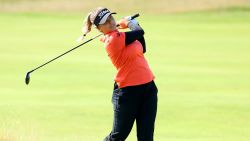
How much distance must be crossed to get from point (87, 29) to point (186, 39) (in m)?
19.2

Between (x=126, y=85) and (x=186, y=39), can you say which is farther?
(x=186, y=39)

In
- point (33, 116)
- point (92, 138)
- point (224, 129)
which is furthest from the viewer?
point (33, 116)

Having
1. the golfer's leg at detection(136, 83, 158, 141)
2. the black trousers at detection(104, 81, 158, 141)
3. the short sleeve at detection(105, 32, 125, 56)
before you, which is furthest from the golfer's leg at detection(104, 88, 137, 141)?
the short sleeve at detection(105, 32, 125, 56)

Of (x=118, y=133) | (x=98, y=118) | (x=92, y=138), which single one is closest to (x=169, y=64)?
(x=98, y=118)

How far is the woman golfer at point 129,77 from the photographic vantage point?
8172 mm

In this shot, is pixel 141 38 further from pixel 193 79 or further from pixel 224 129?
pixel 193 79

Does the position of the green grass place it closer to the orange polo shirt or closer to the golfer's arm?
the orange polo shirt

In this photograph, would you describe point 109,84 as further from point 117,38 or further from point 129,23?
point 117,38

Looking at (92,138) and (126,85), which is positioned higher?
(126,85)

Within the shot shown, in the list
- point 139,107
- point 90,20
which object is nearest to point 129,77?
point 139,107

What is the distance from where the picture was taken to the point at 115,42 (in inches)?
320

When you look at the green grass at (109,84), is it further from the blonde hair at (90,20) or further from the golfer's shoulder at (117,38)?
the golfer's shoulder at (117,38)

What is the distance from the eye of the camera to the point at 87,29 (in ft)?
27.3

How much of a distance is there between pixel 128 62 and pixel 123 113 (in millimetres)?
523
